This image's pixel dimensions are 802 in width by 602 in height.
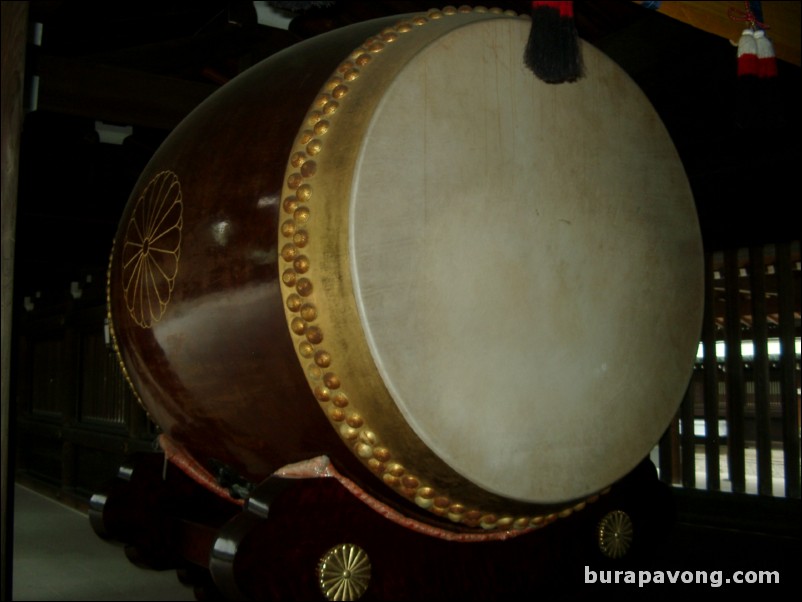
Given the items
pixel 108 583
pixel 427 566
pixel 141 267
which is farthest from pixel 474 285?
pixel 108 583

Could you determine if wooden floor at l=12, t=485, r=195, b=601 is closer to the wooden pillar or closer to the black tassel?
the wooden pillar

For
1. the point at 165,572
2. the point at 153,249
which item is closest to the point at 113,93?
the point at 153,249

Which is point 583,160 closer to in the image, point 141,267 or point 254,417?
point 254,417

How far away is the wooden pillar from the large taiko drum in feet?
1.69

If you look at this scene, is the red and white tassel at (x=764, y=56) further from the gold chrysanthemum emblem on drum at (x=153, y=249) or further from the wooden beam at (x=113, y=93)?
the wooden beam at (x=113, y=93)

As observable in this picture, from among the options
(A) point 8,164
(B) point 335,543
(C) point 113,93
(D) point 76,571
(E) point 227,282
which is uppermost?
(C) point 113,93

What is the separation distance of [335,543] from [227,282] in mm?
405

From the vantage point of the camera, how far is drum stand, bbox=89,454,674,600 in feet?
3.64

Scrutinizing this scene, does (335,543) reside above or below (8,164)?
below

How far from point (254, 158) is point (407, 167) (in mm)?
260

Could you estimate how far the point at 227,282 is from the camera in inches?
46.5

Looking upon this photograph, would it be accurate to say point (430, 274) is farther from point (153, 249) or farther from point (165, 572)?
point (165, 572)

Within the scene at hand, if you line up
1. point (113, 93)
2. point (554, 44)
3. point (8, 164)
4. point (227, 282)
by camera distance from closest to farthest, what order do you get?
point (554, 44), point (227, 282), point (8, 164), point (113, 93)

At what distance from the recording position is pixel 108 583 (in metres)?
4.89
